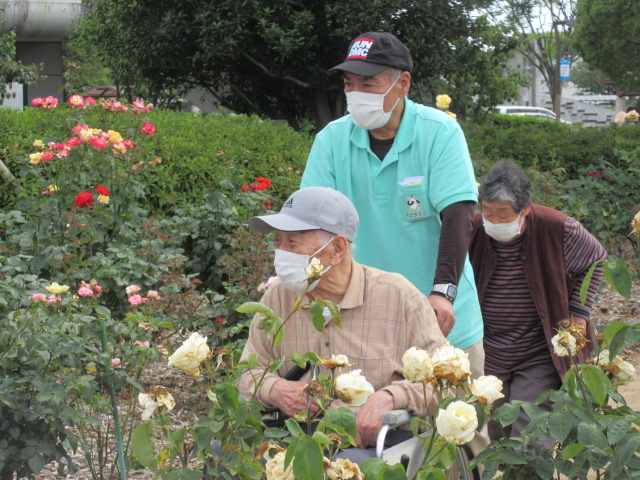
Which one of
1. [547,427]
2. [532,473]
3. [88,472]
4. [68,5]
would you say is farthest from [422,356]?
[68,5]

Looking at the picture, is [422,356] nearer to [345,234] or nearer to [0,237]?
[345,234]

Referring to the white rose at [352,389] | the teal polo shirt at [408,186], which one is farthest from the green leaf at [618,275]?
the teal polo shirt at [408,186]

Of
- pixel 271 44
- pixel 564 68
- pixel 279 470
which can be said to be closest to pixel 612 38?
pixel 564 68

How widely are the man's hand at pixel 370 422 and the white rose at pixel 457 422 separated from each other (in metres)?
0.92

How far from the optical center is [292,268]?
2.95m

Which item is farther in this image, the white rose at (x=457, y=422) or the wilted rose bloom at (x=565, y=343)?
the wilted rose bloom at (x=565, y=343)

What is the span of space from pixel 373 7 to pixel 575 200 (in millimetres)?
4391

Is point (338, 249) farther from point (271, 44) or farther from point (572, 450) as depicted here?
point (271, 44)

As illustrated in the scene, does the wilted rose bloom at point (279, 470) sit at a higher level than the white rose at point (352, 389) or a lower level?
lower

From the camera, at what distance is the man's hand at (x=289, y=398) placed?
9.48 feet

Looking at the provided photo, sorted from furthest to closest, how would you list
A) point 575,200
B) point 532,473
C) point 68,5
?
point 68,5, point 575,200, point 532,473

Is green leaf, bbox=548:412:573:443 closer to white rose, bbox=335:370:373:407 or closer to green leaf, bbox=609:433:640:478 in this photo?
green leaf, bbox=609:433:640:478

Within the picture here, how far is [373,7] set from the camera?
1099 centimetres

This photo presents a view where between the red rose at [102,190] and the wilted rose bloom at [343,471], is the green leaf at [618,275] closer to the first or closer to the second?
the wilted rose bloom at [343,471]
